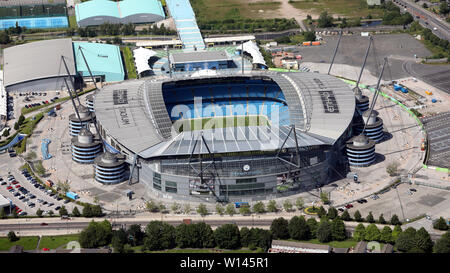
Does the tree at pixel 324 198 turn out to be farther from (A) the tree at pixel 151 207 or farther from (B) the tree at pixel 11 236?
(B) the tree at pixel 11 236

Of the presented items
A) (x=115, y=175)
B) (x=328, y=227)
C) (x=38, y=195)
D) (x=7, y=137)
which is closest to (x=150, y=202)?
(x=115, y=175)

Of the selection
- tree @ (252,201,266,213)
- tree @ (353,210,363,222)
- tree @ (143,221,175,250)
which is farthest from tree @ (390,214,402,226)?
tree @ (143,221,175,250)

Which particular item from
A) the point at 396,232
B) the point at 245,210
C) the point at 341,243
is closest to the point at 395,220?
the point at 396,232

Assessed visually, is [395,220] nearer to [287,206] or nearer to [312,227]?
[312,227]

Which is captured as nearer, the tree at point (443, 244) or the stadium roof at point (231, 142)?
the tree at point (443, 244)

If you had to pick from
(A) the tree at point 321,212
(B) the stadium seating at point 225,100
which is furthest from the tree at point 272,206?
(B) the stadium seating at point 225,100

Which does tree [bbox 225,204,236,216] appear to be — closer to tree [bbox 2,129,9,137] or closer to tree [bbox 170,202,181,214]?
tree [bbox 170,202,181,214]
